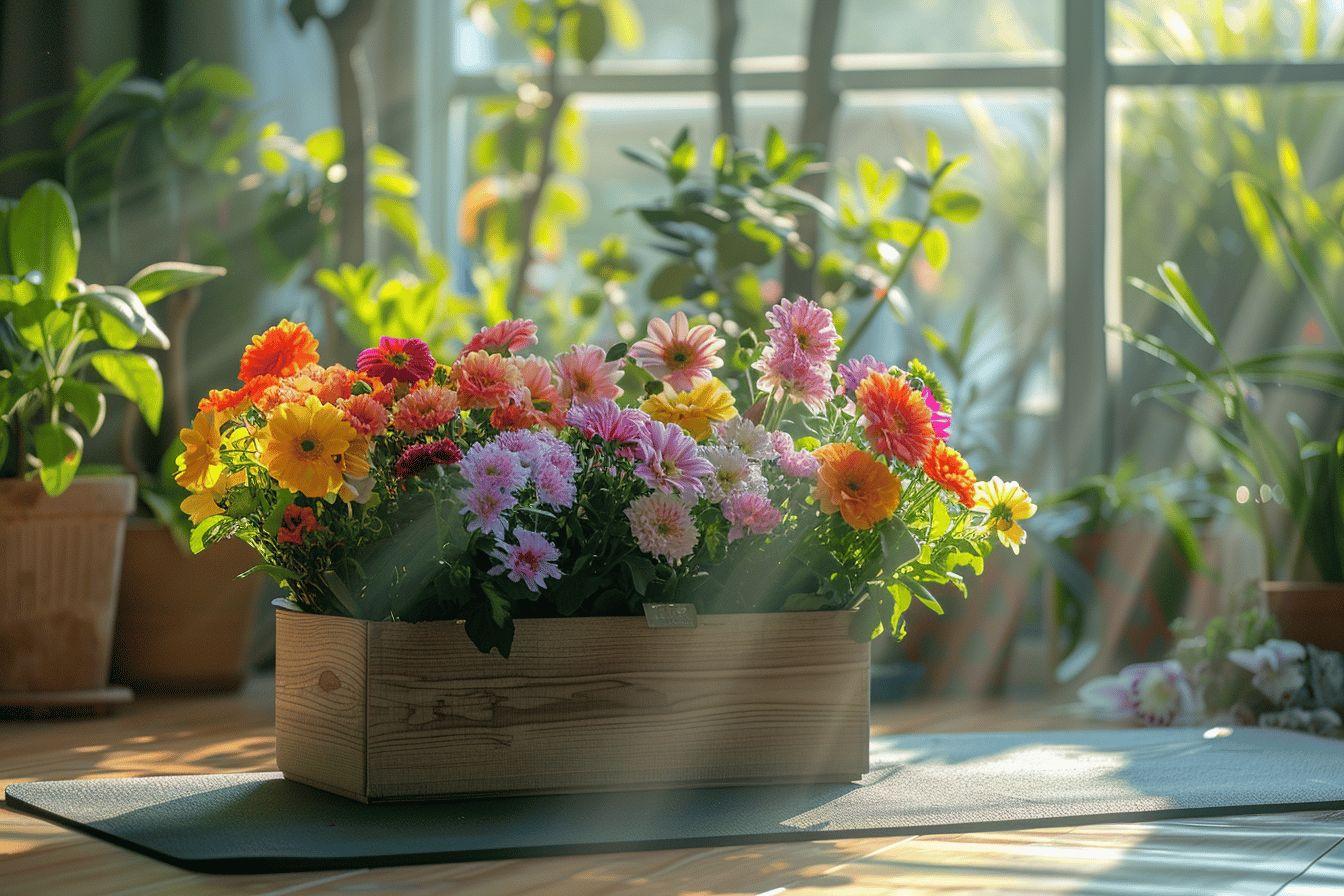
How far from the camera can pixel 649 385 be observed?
1820mm

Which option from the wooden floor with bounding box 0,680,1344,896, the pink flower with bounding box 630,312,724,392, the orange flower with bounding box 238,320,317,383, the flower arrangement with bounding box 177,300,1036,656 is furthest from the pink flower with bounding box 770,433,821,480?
the orange flower with bounding box 238,320,317,383

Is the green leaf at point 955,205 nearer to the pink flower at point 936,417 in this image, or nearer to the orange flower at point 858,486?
the pink flower at point 936,417

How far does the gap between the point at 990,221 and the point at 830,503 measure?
221 centimetres

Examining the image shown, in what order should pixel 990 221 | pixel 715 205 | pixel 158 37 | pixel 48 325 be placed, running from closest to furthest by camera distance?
pixel 48 325
pixel 715 205
pixel 158 37
pixel 990 221

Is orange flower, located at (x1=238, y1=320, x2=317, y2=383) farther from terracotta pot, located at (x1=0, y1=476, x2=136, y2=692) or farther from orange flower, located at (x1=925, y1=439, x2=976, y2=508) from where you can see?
terracotta pot, located at (x1=0, y1=476, x2=136, y2=692)

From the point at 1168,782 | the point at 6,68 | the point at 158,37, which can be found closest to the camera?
the point at 1168,782

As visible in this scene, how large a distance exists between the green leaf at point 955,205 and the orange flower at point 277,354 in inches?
46.1

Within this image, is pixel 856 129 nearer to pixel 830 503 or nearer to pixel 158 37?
pixel 158 37

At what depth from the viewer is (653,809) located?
5.25 ft

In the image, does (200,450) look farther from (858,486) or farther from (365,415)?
(858,486)

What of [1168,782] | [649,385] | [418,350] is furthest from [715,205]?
[1168,782]

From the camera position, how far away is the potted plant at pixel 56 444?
2.35 metres

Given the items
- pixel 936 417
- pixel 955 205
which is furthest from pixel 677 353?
pixel 955 205

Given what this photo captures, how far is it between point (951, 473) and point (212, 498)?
746 mm
